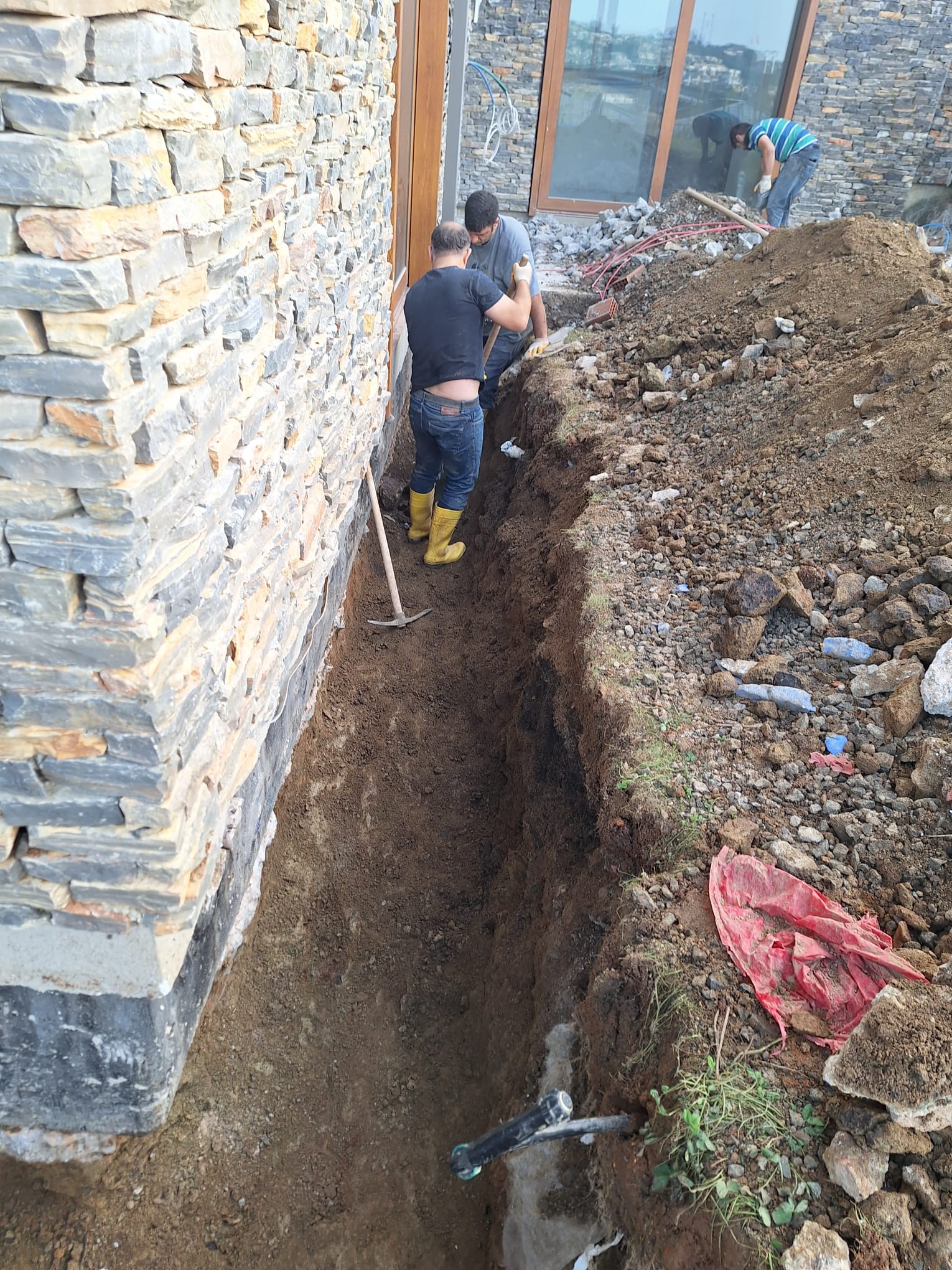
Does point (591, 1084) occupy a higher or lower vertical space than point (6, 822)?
lower

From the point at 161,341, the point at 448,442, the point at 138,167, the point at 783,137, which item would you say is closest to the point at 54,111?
the point at 138,167

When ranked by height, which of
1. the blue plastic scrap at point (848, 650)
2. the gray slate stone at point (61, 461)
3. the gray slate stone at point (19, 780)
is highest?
the gray slate stone at point (61, 461)

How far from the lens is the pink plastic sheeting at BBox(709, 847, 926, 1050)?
2064mm

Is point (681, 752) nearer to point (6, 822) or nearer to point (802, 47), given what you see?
point (6, 822)

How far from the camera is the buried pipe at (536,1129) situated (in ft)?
6.05

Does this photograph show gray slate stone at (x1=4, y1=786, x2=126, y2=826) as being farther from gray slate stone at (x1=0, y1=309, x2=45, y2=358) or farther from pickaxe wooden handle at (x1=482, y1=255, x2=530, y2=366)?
pickaxe wooden handle at (x1=482, y1=255, x2=530, y2=366)

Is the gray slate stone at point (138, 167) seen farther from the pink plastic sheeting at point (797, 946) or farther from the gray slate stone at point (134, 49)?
the pink plastic sheeting at point (797, 946)

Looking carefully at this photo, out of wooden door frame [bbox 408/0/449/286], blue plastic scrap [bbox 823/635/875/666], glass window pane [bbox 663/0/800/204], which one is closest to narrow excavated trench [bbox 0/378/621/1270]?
blue plastic scrap [bbox 823/635/875/666]

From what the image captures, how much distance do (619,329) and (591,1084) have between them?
19.8 ft

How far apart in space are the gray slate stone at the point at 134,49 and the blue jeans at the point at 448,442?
147 inches

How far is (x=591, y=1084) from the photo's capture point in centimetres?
234

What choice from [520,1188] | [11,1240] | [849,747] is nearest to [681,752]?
[849,747]

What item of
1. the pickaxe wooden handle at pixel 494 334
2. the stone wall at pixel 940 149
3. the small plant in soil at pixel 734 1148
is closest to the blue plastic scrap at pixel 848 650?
the small plant in soil at pixel 734 1148

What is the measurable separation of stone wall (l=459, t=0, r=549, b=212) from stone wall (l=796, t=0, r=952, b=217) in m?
3.83
